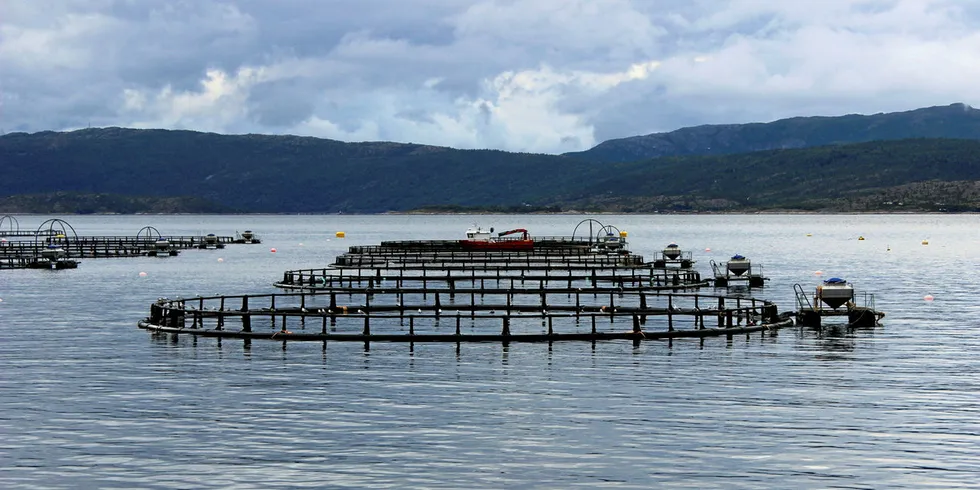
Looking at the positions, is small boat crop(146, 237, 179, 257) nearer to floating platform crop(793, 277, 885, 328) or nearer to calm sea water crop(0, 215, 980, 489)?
calm sea water crop(0, 215, 980, 489)

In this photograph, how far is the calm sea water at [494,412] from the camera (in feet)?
109

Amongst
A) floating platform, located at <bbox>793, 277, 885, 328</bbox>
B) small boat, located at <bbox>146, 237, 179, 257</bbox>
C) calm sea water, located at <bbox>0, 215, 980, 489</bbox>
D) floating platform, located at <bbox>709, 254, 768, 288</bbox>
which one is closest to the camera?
calm sea water, located at <bbox>0, 215, 980, 489</bbox>

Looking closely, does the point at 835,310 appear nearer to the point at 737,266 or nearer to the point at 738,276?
the point at 737,266

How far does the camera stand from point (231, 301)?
9069 cm

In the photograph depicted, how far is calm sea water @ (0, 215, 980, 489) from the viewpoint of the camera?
33244 mm

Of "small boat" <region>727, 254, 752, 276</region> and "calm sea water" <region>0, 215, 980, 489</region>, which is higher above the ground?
"small boat" <region>727, 254, 752, 276</region>

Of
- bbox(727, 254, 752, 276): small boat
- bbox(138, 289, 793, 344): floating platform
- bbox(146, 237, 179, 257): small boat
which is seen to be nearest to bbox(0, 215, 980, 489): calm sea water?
bbox(138, 289, 793, 344): floating platform

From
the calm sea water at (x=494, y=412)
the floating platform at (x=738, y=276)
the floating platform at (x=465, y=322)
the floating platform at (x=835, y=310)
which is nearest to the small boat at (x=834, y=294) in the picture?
the floating platform at (x=835, y=310)

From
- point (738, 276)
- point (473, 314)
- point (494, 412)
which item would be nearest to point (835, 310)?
point (473, 314)

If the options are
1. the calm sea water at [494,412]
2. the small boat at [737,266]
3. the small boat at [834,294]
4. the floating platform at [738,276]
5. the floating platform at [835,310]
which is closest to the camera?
the calm sea water at [494,412]

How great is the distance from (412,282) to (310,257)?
72725 millimetres

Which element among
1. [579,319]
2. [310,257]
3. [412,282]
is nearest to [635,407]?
[579,319]

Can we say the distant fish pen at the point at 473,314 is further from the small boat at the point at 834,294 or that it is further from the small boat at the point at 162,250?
the small boat at the point at 162,250

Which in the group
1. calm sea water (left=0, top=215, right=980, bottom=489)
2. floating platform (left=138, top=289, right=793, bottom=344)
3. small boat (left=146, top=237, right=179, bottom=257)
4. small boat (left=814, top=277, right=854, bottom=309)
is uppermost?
small boat (left=146, top=237, right=179, bottom=257)
